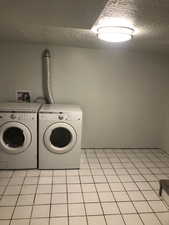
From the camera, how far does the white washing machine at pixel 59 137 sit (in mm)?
2637

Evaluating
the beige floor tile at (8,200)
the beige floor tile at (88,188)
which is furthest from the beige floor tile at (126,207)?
the beige floor tile at (8,200)

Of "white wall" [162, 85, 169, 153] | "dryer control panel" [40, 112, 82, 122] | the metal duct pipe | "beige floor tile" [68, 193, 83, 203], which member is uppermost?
the metal duct pipe

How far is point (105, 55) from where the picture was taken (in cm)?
325

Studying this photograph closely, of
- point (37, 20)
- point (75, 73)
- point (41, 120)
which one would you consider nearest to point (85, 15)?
point (37, 20)

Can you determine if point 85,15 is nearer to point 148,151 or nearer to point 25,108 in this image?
point 25,108

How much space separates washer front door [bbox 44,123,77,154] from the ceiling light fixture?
4.27 ft

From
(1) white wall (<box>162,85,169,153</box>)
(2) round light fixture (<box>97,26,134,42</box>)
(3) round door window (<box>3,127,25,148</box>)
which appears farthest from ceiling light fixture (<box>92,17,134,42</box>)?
(1) white wall (<box>162,85,169,153</box>)

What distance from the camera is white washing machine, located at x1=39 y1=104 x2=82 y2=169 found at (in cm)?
264

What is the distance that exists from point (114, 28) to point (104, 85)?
5.46 ft

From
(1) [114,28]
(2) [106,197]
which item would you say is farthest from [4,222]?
(1) [114,28]

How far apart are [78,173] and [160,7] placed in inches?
86.1

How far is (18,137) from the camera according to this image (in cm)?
273

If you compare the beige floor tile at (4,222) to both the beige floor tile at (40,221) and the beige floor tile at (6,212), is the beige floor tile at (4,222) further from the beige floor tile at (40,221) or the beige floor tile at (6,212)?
the beige floor tile at (40,221)

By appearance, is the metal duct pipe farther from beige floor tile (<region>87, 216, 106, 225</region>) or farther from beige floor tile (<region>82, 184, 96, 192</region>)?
beige floor tile (<region>87, 216, 106, 225</region>)
